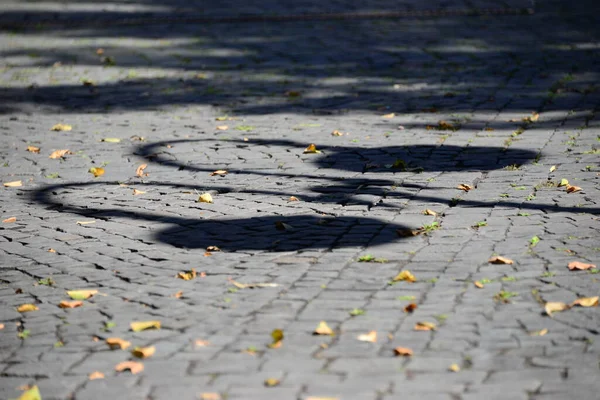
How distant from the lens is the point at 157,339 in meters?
4.29

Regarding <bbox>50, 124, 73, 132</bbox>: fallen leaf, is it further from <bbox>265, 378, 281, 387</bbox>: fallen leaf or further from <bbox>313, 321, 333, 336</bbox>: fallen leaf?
<bbox>265, 378, 281, 387</bbox>: fallen leaf

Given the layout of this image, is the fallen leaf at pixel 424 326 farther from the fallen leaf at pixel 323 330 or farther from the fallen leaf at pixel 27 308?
the fallen leaf at pixel 27 308

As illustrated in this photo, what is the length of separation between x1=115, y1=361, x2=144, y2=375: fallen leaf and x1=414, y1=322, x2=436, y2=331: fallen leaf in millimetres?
1233

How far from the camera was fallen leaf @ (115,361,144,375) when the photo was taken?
13.0 ft

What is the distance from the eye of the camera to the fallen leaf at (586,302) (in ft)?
14.6

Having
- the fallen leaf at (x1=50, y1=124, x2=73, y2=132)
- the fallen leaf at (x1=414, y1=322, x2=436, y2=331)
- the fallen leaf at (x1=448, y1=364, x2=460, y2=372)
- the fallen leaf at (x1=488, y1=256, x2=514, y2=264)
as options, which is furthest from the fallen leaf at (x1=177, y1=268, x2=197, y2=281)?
the fallen leaf at (x1=50, y1=124, x2=73, y2=132)

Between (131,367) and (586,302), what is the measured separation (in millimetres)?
2128

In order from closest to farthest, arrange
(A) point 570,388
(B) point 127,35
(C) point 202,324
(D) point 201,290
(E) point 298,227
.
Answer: (A) point 570,388 → (C) point 202,324 → (D) point 201,290 → (E) point 298,227 → (B) point 127,35

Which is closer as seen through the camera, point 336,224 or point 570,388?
point 570,388

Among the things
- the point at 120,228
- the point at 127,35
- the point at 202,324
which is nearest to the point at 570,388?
the point at 202,324

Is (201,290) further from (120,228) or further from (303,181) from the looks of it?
(303,181)

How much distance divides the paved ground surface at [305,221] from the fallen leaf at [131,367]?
4 cm

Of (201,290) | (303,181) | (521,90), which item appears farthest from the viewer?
(521,90)

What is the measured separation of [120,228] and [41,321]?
1.56 metres
